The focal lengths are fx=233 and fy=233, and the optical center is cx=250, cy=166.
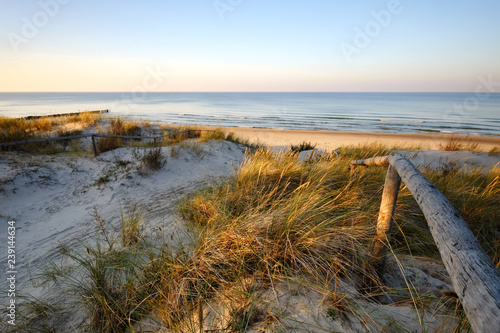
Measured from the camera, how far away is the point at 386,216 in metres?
1.90

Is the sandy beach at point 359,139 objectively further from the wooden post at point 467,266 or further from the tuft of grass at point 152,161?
the wooden post at point 467,266

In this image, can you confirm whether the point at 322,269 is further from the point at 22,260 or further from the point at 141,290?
the point at 22,260

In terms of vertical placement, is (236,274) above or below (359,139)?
above

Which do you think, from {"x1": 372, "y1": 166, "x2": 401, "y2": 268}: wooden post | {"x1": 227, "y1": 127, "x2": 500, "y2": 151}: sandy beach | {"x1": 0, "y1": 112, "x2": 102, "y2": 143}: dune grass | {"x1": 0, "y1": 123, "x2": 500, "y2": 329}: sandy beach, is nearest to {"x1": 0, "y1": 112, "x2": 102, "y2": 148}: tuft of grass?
{"x1": 0, "y1": 112, "x2": 102, "y2": 143}: dune grass

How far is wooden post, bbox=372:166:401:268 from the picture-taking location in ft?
6.15

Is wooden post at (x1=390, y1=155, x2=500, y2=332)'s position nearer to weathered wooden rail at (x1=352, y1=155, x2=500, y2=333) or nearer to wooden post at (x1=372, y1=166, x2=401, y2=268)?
weathered wooden rail at (x1=352, y1=155, x2=500, y2=333)

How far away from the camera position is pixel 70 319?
1982mm

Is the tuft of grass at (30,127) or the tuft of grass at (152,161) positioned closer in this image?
the tuft of grass at (152,161)

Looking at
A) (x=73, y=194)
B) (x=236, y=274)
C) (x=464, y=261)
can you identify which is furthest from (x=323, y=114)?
(x=464, y=261)

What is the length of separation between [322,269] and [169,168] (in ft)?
18.6

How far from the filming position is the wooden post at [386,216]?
1875 mm

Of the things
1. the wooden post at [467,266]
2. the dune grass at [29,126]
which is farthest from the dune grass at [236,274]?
the dune grass at [29,126]

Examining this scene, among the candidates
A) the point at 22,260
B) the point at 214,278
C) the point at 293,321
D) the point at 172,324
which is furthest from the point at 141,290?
the point at 22,260

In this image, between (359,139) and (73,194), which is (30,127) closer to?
(73,194)
